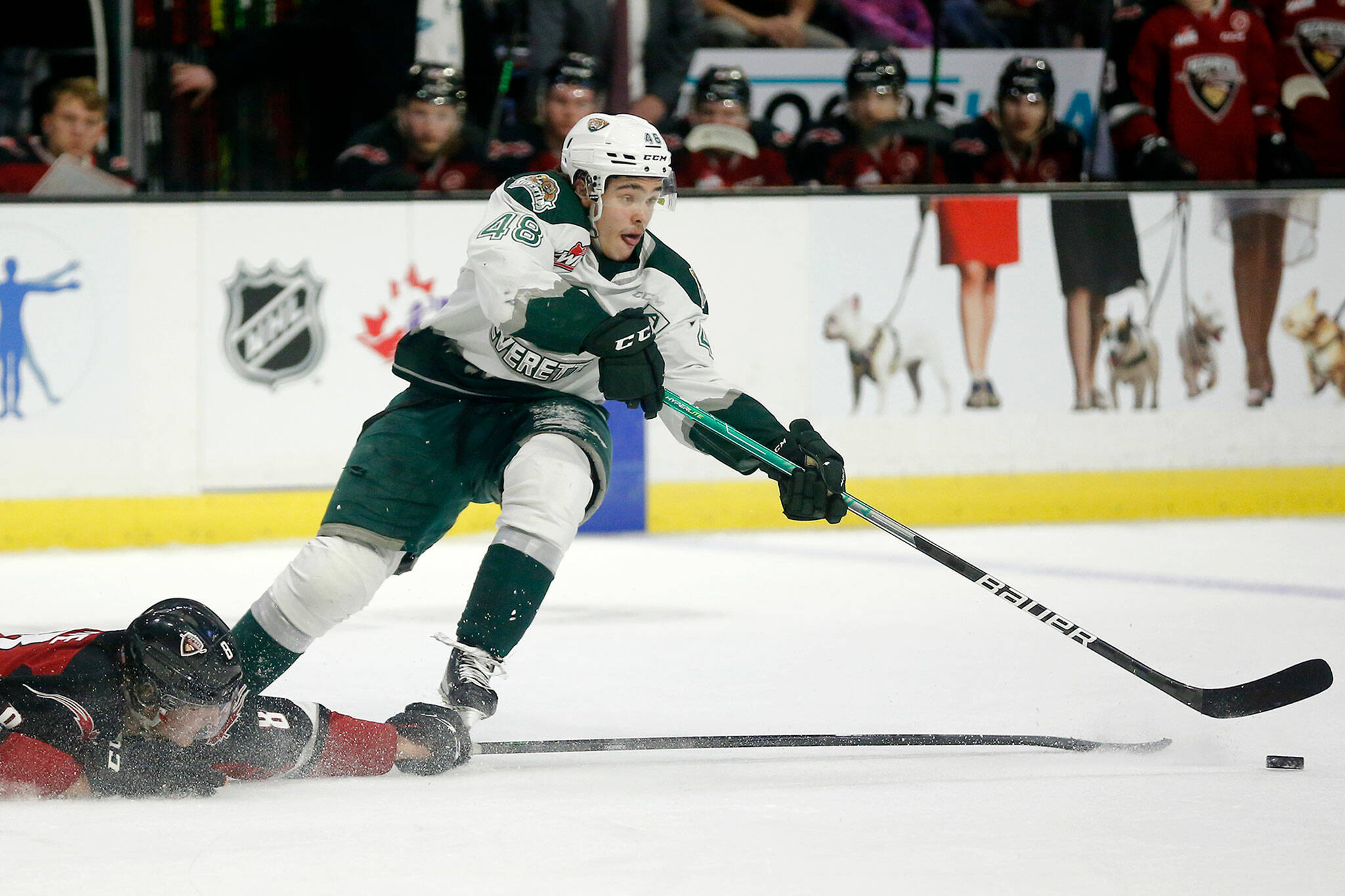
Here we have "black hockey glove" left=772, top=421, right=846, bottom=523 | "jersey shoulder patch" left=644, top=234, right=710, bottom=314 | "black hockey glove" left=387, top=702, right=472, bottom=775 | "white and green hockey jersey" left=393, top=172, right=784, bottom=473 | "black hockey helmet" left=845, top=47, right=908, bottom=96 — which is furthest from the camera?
"black hockey helmet" left=845, top=47, right=908, bottom=96

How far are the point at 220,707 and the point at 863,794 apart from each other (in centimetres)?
86

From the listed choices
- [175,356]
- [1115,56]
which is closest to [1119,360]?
[1115,56]

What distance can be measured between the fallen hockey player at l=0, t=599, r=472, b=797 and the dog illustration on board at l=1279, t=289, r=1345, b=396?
4498mm

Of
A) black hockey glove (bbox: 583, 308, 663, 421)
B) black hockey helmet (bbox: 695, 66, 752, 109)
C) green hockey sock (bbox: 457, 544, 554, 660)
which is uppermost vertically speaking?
black hockey helmet (bbox: 695, 66, 752, 109)

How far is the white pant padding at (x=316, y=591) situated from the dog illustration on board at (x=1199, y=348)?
397 cm

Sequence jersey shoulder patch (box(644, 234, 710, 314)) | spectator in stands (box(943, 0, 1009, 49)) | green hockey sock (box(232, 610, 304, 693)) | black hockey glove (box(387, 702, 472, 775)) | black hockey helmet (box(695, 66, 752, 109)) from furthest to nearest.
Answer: spectator in stands (box(943, 0, 1009, 49))
black hockey helmet (box(695, 66, 752, 109))
jersey shoulder patch (box(644, 234, 710, 314))
green hockey sock (box(232, 610, 304, 693))
black hockey glove (box(387, 702, 472, 775))

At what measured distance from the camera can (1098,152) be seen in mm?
6516

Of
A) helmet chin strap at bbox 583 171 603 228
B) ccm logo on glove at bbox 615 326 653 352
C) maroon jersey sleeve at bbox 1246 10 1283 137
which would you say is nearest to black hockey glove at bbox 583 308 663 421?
ccm logo on glove at bbox 615 326 653 352

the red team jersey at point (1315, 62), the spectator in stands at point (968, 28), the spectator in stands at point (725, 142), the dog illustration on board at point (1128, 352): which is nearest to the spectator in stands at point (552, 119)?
the spectator in stands at point (725, 142)

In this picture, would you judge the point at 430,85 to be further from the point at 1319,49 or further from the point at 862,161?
the point at 1319,49

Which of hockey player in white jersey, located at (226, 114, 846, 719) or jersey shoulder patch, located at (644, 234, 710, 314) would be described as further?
jersey shoulder patch, located at (644, 234, 710, 314)

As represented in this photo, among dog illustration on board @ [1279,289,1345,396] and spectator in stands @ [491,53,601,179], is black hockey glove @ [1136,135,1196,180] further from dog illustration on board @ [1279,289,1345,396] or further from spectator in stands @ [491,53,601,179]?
spectator in stands @ [491,53,601,179]

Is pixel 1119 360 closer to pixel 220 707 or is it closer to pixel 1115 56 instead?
pixel 1115 56

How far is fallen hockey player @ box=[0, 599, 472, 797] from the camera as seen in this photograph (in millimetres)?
2059
